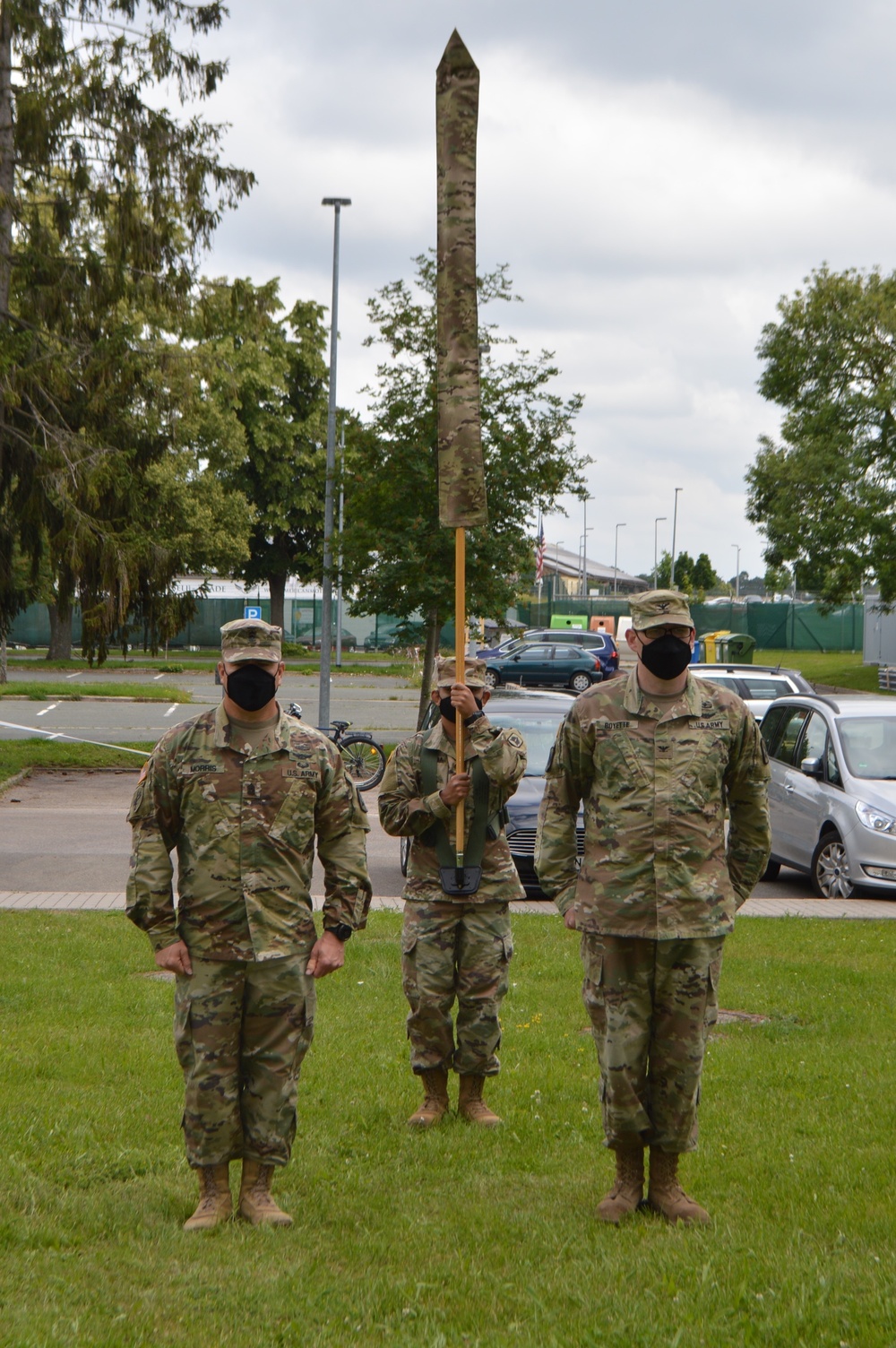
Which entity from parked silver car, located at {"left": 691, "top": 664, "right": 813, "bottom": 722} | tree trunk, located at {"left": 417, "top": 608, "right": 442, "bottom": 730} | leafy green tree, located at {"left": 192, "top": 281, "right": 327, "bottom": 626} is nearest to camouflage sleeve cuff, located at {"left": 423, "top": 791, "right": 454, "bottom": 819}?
parked silver car, located at {"left": 691, "top": 664, "right": 813, "bottom": 722}

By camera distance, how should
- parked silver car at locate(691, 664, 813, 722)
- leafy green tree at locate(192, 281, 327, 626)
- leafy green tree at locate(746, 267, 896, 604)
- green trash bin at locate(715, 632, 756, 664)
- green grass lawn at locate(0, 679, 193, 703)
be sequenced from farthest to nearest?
leafy green tree at locate(192, 281, 327, 626) < green trash bin at locate(715, 632, 756, 664) < leafy green tree at locate(746, 267, 896, 604) < green grass lawn at locate(0, 679, 193, 703) < parked silver car at locate(691, 664, 813, 722)

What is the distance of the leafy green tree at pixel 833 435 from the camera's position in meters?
43.4

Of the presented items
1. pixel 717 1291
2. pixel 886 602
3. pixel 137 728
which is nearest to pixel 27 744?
pixel 137 728

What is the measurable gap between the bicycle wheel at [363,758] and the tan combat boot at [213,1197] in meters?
14.5

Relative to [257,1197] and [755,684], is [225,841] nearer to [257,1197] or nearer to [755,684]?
[257,1197]

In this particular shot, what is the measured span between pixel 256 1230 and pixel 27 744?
19.1 m

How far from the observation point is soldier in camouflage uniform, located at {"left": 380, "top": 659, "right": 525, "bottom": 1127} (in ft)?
19.5

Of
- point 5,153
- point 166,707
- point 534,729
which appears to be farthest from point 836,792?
point 166,707

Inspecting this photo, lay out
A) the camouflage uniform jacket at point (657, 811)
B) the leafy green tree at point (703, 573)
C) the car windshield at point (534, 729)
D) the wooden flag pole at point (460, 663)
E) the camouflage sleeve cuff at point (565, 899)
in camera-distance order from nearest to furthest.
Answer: the camouflage uniform jacket at point (657, 811) → the camouflage sleeve cuff at point (565, 899) → the wooden flag pole at point (460, 663) → the car windshield at point (534, 729) → the leafy green tree at point (703, 573)

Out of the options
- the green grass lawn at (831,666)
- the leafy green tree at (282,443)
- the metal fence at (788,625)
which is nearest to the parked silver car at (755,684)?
the green grass lawn at (831,666)

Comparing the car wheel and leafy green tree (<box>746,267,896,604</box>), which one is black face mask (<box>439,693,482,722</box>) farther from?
leafy green tree (<box>746,267,896,604</box>)

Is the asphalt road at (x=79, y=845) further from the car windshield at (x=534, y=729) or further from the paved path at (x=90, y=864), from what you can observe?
the car windshield at (x=534, y=729)

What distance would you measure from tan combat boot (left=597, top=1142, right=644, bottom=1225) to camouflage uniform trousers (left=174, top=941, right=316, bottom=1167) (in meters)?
1.08

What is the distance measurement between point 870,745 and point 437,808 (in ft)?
25.9
